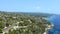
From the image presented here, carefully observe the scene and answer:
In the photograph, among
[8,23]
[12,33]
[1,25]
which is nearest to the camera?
[12,33]

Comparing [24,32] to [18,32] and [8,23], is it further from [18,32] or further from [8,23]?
[8,23]

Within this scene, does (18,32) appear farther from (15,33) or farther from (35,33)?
(35,33)

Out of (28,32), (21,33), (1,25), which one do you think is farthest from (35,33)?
(1,25)

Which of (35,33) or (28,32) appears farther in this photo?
(35,33)

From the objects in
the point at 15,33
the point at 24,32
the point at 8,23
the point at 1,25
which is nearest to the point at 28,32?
the point at 24,32

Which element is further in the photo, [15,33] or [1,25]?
[1,25]

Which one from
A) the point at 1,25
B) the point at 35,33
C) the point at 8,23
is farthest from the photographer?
the point at 8,23

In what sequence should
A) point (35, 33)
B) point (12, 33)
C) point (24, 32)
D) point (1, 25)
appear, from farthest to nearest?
point (1, 25)
point (35, 33)
point (24, 32)
point (12, 33)

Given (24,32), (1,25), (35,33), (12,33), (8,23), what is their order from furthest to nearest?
(8,23), (1,25), (35,33), (24,32), (12,33)
